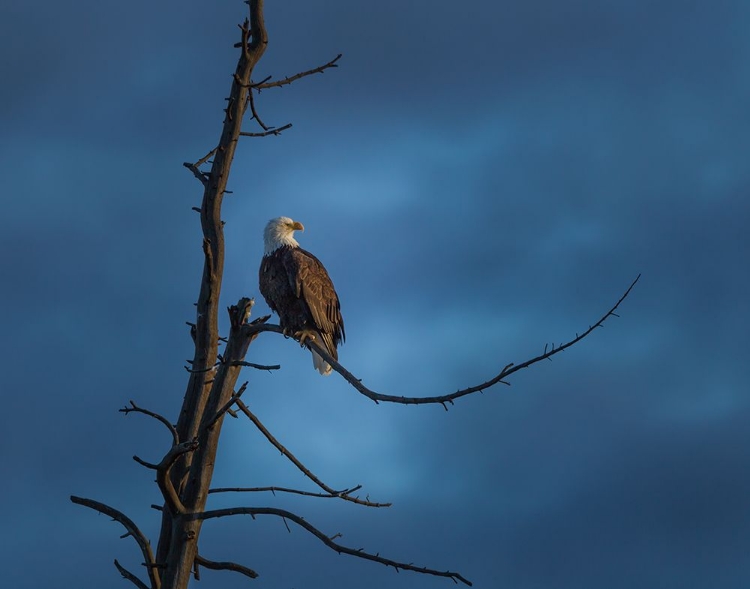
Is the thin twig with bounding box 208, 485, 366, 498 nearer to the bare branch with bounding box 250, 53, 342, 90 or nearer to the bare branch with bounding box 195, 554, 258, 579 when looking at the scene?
the bare branch with bounding box 195, 554, 258, 579

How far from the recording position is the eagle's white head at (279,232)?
36.8 ft

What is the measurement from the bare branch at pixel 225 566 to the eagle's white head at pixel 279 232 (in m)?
4.66

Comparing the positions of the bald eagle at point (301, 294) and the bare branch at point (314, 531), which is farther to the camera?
the bald eagle at point (301, 294)

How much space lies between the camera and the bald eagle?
33.8 ft

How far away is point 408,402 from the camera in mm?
6012

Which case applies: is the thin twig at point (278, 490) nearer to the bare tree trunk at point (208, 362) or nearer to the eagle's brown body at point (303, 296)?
the bare tree trunk at point (208, 362)

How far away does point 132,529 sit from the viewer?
7.29 m

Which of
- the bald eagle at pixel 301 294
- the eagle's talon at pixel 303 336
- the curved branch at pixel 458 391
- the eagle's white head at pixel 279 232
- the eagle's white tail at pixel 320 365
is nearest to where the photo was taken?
the curved branch at pixel 458 391

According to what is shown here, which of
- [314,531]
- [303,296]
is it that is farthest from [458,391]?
[303,296]

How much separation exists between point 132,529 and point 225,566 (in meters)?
0.79

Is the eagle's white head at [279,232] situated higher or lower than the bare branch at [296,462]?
higher

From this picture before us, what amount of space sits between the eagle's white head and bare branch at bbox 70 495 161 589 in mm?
4449

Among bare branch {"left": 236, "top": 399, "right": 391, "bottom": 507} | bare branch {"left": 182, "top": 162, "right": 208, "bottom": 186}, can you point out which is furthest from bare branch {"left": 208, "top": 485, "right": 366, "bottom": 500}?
bare branch {"left": 182, "top": 162, "right": 208, "bottom": 186}

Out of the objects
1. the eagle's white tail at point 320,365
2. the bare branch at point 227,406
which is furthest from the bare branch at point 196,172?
the eagle's white tail at point 320,365
